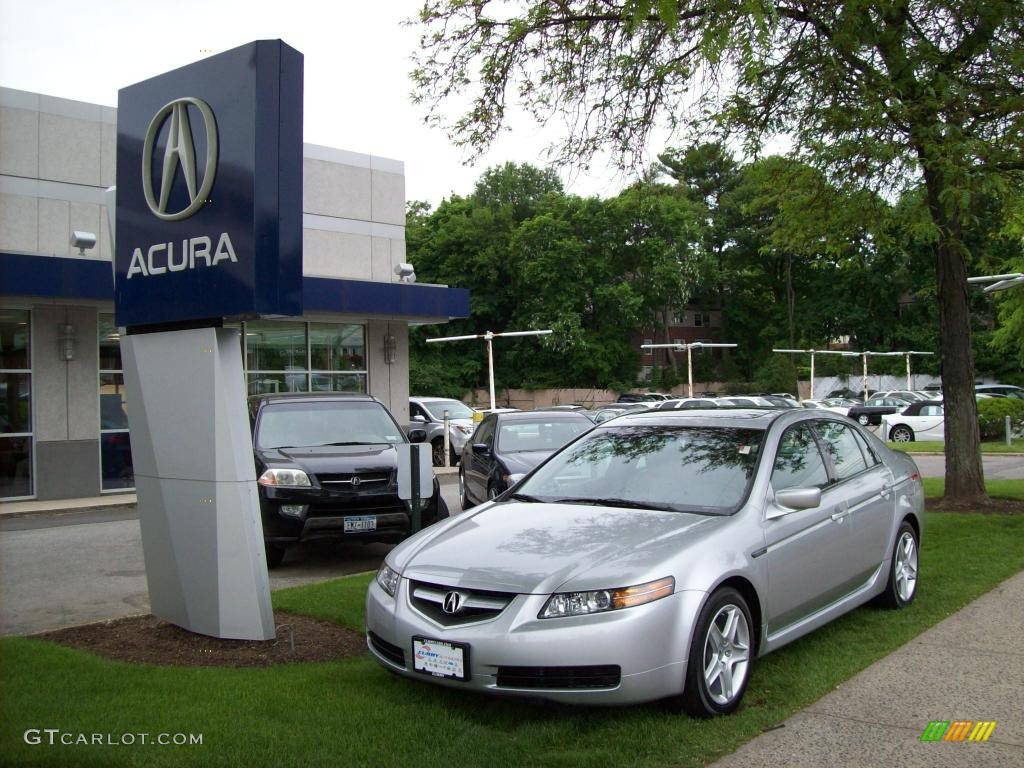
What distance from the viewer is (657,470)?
5848 mm

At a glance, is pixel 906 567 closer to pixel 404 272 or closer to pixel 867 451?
pixel 867 451

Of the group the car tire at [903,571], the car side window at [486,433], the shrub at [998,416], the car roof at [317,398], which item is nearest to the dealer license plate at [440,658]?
the car tire at [903,571]

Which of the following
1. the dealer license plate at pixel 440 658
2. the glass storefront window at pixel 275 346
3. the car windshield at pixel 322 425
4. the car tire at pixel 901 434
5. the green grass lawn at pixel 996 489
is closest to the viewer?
the dealer license plate at pixel 440 658

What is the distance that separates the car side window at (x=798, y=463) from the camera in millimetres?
5801

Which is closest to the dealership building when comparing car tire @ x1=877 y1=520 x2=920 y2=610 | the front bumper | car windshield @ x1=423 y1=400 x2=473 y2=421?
car windshield @ x1=423 y1=400 x2=473 y2=421

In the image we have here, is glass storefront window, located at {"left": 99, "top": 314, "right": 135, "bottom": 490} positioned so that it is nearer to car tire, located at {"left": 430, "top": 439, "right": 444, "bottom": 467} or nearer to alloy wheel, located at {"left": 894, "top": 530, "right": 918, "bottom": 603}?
car tire, located at {"left": 430, "top": 439, "right": 444, "bottom": 467}

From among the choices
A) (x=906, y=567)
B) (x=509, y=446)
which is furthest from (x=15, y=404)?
(x=906, y=567)

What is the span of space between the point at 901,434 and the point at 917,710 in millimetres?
31377

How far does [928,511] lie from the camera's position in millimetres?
12500

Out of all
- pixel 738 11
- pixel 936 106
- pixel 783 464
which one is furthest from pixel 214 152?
pixel 936 106

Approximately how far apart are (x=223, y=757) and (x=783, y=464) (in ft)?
11.8

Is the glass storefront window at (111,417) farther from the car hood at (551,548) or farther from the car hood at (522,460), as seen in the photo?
the car hood at (551,548)

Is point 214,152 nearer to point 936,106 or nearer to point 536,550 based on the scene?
point 536,550

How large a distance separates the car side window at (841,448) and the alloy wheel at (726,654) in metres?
1.92
